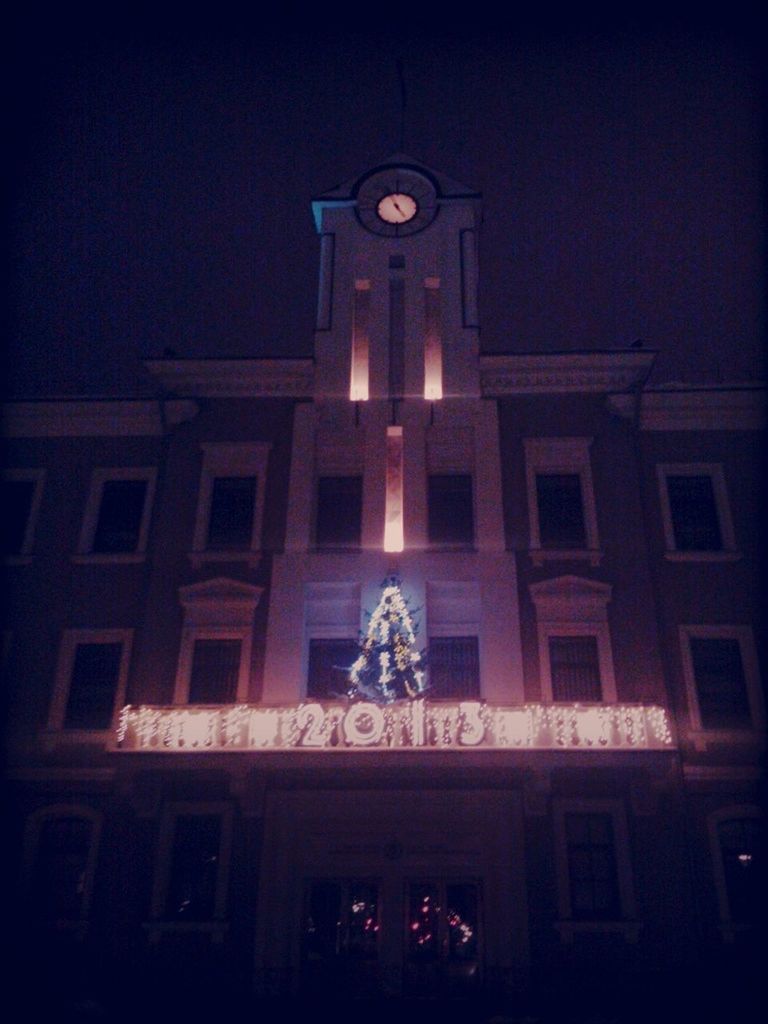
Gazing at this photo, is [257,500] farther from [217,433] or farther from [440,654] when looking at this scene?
[440,654]

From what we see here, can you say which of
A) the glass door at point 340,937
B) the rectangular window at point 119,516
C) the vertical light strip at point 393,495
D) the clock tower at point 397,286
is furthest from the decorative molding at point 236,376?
the glass door at point 340,937

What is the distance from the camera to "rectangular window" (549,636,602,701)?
18.5 metres

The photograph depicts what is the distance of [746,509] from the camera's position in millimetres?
20344

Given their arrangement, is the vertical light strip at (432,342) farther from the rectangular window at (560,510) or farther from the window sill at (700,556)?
the window sill at (700,556)

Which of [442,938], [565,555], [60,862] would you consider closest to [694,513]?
[565,555]

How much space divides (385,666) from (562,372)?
28.3 feet

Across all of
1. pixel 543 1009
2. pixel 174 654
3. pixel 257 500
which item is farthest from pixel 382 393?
pixel 543 1009

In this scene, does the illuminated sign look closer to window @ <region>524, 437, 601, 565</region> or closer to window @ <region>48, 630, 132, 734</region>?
window @ <region>48, 630, 132, 734</region>

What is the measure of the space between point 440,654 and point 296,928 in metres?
6.13

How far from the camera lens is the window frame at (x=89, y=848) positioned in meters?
17.0

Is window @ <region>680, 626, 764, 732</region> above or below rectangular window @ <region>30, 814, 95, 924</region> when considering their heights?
above

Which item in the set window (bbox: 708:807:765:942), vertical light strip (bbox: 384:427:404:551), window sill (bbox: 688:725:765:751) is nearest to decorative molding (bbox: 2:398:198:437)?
vertical light strip (bbox: 384:427:404:551)

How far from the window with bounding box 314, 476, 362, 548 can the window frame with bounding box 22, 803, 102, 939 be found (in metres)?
7.46

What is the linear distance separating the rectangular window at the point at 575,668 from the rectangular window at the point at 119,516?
10.1 m
